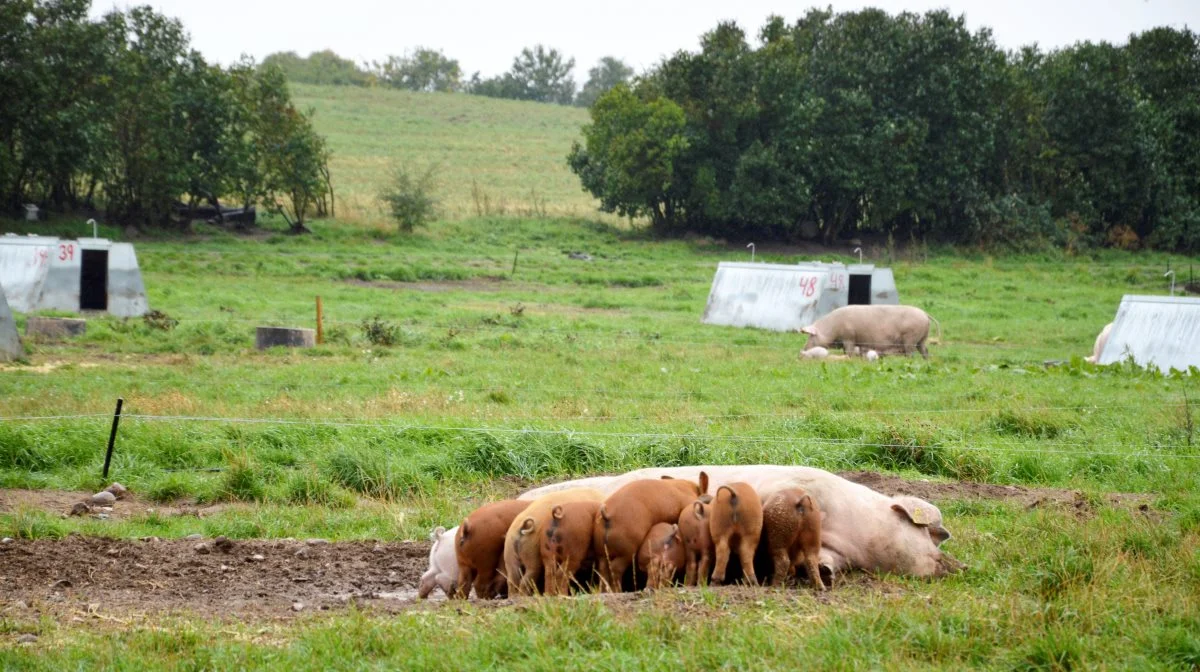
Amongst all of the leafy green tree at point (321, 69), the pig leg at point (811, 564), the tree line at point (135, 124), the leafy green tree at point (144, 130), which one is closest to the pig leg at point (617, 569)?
the pig leg at point (811, 564)

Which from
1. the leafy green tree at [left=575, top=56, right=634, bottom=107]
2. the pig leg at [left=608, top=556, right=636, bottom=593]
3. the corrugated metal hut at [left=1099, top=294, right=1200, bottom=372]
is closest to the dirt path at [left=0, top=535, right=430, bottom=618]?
the pig leg at [left=608, top=556, right=636, bottom=593]

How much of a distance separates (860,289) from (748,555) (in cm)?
1929

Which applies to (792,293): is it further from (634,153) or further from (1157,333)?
(634,153)

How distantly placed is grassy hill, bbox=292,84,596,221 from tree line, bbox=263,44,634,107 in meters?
20.9

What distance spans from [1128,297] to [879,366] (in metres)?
5.61

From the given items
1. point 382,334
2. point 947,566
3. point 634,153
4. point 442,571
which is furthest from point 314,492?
point 634,153

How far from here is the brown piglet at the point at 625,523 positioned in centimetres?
593

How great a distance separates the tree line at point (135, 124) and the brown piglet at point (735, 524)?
32.0m

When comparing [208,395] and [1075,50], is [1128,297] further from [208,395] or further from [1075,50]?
[1075,50]

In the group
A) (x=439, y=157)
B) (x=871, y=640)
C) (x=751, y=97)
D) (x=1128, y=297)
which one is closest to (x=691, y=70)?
(x=751, y=97)

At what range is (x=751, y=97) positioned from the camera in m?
43.9

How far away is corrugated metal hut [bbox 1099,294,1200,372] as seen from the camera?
17438mm

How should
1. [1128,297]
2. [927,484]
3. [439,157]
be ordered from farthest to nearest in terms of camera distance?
1. [439,157]
2. [1128,297]
3. [927,484]

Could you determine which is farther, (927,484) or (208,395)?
(208,395)
